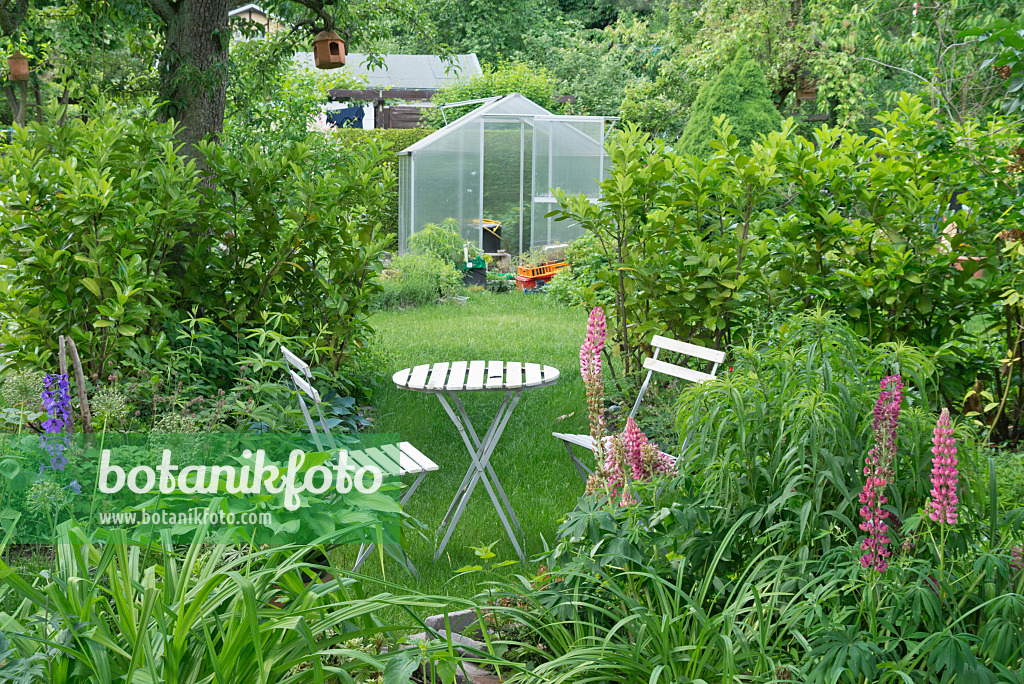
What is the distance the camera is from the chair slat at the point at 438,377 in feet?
12.7

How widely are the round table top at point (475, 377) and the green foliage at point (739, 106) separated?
7.81 meters

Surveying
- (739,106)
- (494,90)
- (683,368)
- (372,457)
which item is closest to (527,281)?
→ (739,106)

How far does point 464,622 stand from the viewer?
2713mm

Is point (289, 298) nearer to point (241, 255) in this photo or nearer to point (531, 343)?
point (241, 255)

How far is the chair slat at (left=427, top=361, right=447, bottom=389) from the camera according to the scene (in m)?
3.86

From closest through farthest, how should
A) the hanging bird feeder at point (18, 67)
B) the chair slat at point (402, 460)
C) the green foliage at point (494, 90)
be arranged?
the chair slat at point (402, 460) → the hanging bird feeder at point (18, 67) → the green foliage at point (494, 90)

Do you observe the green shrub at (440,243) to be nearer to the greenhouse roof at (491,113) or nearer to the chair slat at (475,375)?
the greenhouse roof at (491,113)

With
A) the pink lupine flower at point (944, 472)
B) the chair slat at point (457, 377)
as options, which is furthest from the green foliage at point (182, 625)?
the chair slat at point (457, 377)

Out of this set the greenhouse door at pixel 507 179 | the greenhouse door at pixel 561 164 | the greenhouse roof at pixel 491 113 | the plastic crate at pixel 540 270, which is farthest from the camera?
the greenhouse door at pixel 561 164

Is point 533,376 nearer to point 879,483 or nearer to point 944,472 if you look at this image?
point 879,483

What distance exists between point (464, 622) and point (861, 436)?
142 centimetres

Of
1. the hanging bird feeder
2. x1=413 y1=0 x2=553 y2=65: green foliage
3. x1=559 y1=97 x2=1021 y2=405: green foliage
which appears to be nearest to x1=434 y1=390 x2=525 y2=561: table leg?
x1=559 y1=97 x2=1021 y2=405: green foliage

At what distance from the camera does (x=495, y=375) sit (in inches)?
159

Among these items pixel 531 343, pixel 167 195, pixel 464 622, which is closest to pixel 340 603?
pixel 464 622
